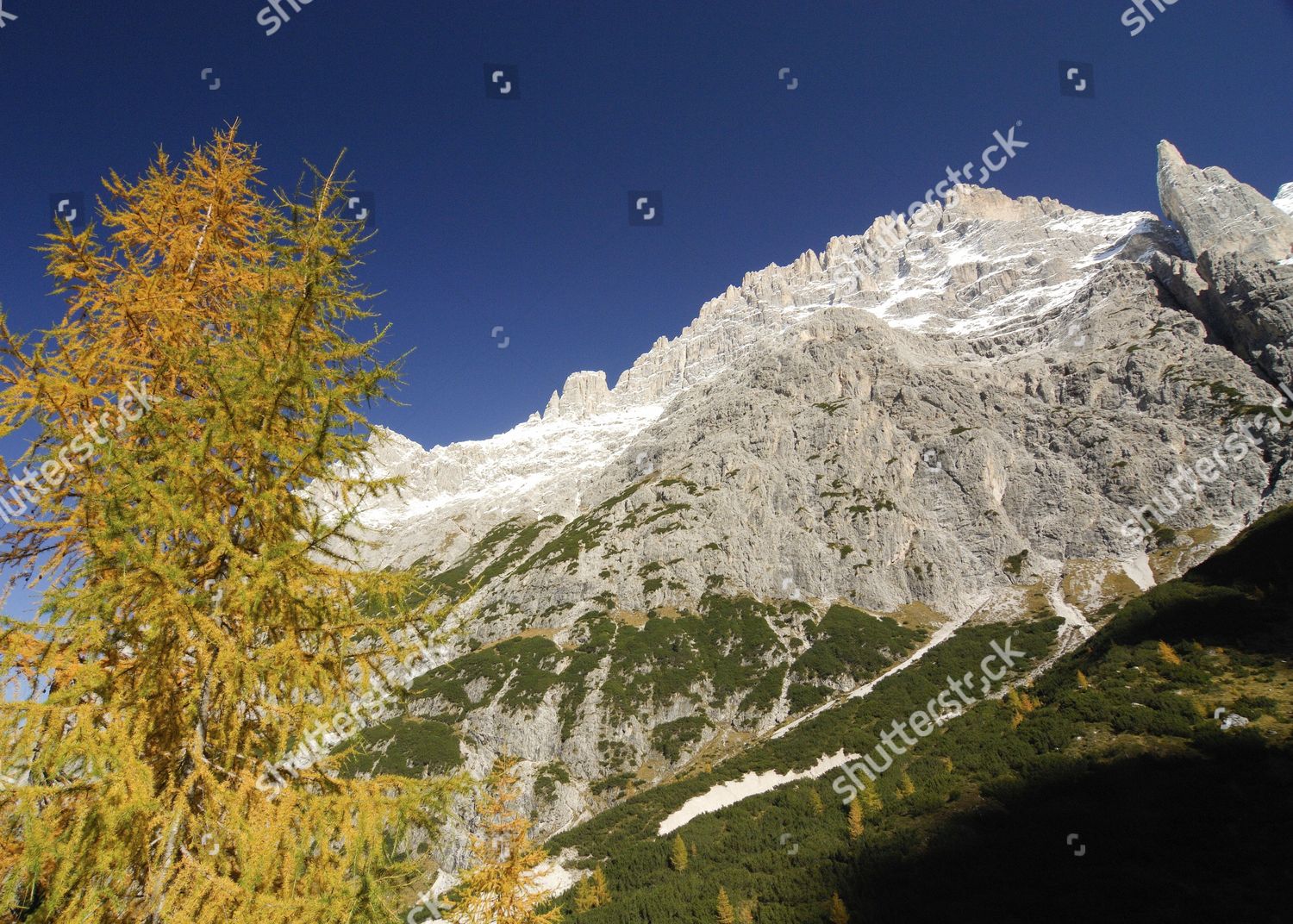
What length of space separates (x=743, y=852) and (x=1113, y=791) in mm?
22086

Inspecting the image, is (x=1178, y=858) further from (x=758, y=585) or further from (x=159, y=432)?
(x=758, y=585)

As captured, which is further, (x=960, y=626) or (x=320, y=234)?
(x=960, y=626)

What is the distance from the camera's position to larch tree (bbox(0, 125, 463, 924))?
4.20 meters

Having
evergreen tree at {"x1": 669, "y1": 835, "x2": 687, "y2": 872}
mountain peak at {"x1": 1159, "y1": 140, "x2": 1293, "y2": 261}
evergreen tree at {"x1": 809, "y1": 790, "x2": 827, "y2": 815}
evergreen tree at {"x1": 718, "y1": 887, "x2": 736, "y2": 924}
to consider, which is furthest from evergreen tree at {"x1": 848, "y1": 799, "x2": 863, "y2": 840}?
mountain peak at {"x1": 1159, "y1": 140, "x2": 1293, "y2": 261}

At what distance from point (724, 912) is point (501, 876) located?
11728mm

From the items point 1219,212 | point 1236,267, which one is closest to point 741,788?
point 1236,267

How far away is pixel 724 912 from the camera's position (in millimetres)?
24562

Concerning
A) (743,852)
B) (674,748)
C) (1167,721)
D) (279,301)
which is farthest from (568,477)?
(279,301)

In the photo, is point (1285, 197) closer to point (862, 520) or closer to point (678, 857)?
point (862, 520)

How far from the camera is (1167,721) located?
77.1ft
